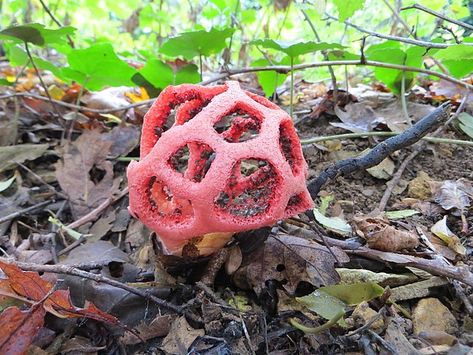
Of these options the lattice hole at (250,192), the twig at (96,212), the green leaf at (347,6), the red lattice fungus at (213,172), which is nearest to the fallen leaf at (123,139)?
the twig at (96,212)

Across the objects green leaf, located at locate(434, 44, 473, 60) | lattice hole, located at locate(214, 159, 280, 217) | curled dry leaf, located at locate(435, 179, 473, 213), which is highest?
green leaf, located at locate(434, 44, 473, 60)

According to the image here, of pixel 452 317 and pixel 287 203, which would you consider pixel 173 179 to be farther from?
pixel 452 317

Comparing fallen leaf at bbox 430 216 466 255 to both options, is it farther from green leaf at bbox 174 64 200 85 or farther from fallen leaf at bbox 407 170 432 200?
green leaf at bbox 174 64 200 85

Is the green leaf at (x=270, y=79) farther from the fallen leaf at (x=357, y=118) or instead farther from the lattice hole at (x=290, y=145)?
the lattice hole at (x=290, y=145)

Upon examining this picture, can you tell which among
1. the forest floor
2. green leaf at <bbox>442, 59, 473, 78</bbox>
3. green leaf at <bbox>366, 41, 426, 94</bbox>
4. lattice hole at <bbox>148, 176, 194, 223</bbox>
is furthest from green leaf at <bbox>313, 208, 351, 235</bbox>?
green leaf at <bbox>442, 59, 473, 78</bbox>

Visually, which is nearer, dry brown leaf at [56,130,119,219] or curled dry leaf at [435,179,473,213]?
curled dry leaf at [435,179,473,213]

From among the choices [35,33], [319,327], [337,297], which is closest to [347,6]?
[337,297]

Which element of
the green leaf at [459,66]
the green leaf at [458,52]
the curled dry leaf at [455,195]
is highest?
the green leaf at [458,52]

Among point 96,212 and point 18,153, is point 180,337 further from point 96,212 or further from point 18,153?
point 18,153
